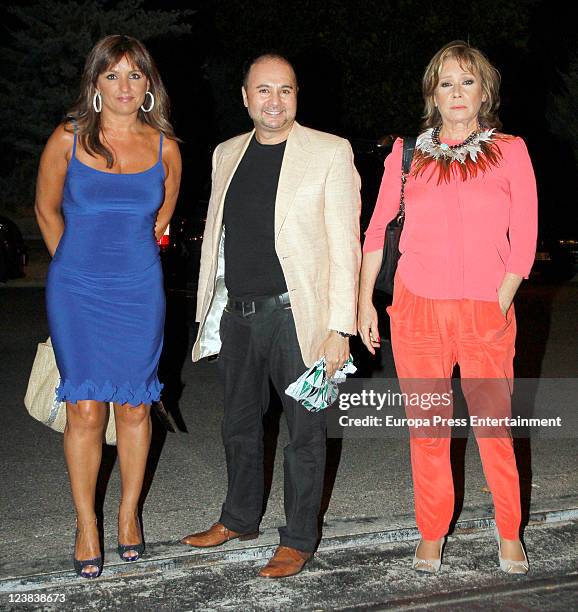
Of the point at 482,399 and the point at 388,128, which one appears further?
the point at 388,128

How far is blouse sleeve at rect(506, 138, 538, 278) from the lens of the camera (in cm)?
375

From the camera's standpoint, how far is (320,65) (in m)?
19.2

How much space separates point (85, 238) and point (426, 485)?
1.75 meters

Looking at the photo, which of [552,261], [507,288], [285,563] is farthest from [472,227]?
[552,261]

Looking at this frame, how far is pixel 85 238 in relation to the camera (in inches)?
151

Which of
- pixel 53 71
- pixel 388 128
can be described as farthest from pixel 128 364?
pixel 53 71

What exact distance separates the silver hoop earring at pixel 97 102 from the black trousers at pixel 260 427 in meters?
1.02

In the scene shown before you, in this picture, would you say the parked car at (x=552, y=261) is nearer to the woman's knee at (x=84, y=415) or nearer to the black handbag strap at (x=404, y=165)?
the black handbag strap at (x=404, y=165)

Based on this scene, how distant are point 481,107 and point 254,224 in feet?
3.48

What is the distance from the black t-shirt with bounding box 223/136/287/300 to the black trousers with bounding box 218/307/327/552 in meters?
0.13

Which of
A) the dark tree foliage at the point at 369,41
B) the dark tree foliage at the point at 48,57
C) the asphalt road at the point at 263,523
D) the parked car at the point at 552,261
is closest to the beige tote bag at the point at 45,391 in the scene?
the asphalt road at the point at 263,523

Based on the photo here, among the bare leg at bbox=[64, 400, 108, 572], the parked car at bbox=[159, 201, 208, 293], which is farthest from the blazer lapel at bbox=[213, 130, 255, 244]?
the parked car at bbox=[159, 201, 208, 293]

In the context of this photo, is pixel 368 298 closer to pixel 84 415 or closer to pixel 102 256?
pixel 102 256

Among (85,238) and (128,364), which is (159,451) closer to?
(128,364)
